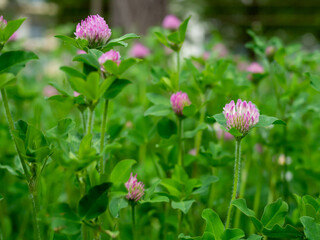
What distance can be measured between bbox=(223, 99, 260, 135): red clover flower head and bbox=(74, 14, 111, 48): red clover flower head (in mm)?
199

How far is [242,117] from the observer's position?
481 millimetres

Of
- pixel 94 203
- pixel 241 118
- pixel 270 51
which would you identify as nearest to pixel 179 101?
pixel 241 118

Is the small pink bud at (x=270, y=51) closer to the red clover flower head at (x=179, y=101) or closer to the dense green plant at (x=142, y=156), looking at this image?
the dense green plant at (x=142, y=156)

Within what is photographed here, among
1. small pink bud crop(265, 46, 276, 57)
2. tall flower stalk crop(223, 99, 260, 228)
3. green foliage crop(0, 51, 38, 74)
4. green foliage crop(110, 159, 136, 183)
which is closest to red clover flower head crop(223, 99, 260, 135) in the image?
tall flower stalk crop(223, 99, 260, 228)

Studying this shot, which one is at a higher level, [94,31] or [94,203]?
[94,31]

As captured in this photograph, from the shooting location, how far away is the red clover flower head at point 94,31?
49 cm

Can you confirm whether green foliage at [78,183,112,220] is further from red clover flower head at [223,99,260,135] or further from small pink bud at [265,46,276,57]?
small pink bud at [265,46,276,57]

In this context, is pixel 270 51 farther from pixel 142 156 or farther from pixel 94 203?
pixel 94 203

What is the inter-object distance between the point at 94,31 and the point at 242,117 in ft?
0.75

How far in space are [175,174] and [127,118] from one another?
37 centimetres

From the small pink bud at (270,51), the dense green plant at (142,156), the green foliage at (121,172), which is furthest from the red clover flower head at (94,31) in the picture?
the small pink bud at (270,51)

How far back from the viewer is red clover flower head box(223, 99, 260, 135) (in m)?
0.48

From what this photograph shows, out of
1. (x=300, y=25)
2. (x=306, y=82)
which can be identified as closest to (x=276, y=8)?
(x=300, y=25)

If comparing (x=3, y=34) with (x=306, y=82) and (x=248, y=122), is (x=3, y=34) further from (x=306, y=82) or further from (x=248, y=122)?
(x=306, y=82)
